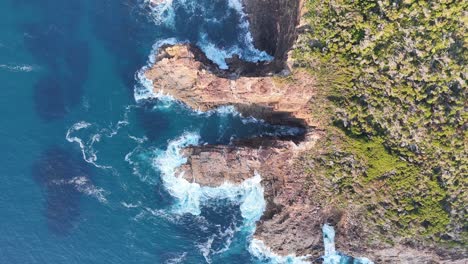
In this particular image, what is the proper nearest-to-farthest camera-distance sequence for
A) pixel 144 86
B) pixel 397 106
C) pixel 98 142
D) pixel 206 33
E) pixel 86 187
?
1. pixel 397 106
2. pixel 86 187
3. pixel 98 142
4. pixel 144 86
5. pixel 206 33

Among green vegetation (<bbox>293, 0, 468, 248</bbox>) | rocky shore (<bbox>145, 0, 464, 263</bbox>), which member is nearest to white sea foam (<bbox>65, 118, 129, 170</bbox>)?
rocky shore (<bbox>145, 0, 464, 263</bbox>)

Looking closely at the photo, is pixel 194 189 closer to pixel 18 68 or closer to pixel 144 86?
pixel 144 86

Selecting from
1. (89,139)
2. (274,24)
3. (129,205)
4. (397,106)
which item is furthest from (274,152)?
(89,139)

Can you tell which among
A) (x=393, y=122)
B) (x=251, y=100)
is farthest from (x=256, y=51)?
(x=393, y=122)

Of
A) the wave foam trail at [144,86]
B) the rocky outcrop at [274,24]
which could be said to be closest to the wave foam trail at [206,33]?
the rocky outcrop at [274,24]

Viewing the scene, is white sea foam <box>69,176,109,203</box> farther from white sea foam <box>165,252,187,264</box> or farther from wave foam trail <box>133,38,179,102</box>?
wave foam trail <box>133,38,179,102</box>

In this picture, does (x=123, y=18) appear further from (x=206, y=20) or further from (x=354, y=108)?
(x=354, y=108)
